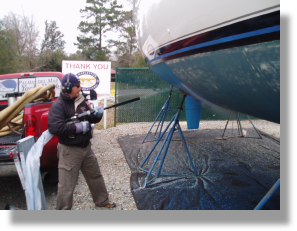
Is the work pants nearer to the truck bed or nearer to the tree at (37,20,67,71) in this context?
the truck bed

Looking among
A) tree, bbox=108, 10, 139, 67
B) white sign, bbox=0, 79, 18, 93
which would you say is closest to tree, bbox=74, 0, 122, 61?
tree, bbox=108, 10, 139, 67

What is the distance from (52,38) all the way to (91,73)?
24590 millimetres

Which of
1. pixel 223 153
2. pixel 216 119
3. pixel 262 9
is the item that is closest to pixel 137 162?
pixel 223 153

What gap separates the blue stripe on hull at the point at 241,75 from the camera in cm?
170

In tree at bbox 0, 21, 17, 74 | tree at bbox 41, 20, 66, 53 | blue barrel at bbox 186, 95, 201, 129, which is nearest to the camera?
blue barrel at bbox 186, 95, 201, 129

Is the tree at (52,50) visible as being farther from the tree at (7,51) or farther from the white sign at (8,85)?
the white sign at (8,85)

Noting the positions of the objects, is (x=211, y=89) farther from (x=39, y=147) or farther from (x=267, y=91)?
(x=39, y=147)

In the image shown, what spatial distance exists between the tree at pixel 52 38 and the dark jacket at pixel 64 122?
1084 inches

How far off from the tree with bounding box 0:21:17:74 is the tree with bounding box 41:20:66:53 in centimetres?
1433

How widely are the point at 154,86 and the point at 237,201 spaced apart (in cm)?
633

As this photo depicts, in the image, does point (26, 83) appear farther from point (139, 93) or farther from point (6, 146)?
point (139, 93)

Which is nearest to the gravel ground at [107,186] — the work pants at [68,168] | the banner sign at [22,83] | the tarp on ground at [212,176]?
the tarp on ground at [212,176]

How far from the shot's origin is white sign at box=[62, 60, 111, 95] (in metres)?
7.51

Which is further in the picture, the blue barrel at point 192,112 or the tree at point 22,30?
the tree at point 22,30
